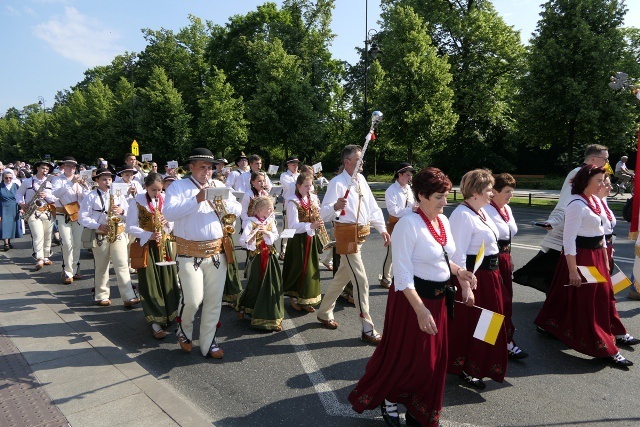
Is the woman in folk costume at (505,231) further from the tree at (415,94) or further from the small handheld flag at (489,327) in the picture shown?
the tree at (415,94)

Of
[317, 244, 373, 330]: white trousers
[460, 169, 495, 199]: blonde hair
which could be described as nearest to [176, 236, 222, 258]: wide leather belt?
[317, 244, 373, 330]: white trousers

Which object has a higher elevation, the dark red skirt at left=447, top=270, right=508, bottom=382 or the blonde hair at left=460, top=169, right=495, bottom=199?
the blonde hair at left=460, top=169, right=495, bottom=199

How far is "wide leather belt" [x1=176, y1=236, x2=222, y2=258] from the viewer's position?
A: 16.0ft

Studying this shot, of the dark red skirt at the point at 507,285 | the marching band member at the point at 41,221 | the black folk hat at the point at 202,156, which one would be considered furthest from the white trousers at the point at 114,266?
the dark red skirt at the point at 507,285

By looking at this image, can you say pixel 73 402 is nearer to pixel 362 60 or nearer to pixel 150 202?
pixel 150 202

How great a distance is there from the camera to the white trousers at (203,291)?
4898 millimetres

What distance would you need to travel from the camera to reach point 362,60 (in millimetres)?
47469

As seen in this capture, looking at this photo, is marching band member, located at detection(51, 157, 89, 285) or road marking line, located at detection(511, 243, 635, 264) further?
road marking line, located at detection(511, 243, 635, 264)

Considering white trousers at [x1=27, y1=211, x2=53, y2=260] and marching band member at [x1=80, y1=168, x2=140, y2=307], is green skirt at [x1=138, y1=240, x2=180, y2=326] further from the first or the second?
white trousers at [x1=27, y1=211, x2=53, y2=260]

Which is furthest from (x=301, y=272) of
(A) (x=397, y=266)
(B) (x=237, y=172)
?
(B) (x=237, y=172)

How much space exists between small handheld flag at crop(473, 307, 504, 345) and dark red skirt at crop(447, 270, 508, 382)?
0.72 m

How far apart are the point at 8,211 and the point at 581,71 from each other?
22287 millimetres

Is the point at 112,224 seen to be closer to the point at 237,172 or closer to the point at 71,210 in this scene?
the point at 71,210

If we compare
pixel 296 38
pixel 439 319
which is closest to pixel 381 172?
pixel 296 38
